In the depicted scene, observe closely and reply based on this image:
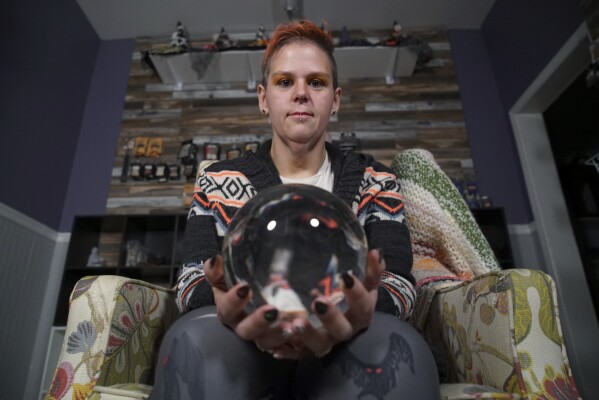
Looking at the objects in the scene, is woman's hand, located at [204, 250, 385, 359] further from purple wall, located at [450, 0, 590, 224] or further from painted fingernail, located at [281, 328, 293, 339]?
purple wall, located at [450, 0, 590, 224]

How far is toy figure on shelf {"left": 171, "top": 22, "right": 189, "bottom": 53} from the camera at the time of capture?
297cm

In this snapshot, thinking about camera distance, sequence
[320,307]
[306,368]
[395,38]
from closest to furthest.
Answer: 1. [320,307]
2. [306,368]
3. [395,38]

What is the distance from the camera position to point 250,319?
1.42 ft

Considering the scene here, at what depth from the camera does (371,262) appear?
0.47 metres

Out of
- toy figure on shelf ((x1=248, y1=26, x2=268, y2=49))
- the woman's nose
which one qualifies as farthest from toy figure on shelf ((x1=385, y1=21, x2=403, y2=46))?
the woman's nose

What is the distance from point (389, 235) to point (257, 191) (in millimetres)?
309

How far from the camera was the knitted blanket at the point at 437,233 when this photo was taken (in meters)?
1.03

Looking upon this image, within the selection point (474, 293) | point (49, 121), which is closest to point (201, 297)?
point (474, 293)

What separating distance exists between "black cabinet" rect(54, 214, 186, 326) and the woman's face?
5.73ft

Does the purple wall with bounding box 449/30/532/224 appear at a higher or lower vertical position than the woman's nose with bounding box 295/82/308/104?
higher

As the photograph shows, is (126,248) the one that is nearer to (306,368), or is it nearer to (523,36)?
(306,368)

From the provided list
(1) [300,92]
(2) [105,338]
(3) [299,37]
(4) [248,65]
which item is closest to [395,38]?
(4) [248,65]

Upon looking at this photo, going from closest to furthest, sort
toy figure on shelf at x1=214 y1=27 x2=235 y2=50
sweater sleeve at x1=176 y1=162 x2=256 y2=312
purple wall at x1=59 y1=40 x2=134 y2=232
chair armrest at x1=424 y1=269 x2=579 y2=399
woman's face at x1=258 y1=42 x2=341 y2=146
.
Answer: chair armrest at x1=424 y1=269 x2=579 y2=399 < sweater sleeve at x1=176 y1=162 x2=256 y2=312 < woman's face at x1=258 y1=42 x2=341 y2=146 < purple wall at x1=59 y1=40 x2=134 y2=232 < toy figure on shelf at x1=214 y1=27 x2=235 y2=50

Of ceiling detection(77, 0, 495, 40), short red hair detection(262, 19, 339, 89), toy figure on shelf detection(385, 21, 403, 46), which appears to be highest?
ceiling detection(77, 0, 495, 40)
